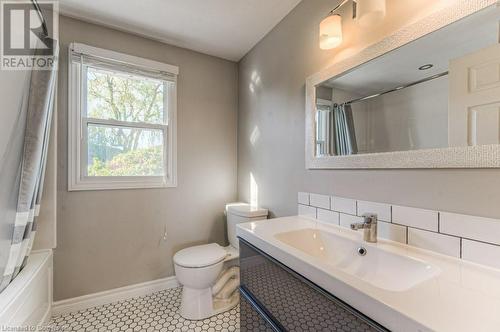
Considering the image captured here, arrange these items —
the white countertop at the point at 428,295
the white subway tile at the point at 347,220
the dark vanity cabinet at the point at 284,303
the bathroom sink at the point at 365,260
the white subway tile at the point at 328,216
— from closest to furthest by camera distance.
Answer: the white countertop at the point at 428,295 < the dark vanity cabinet at the point at 284,303 < the bathroom sink at the point at 365,260 < the white subway tile at the point at 347,220 < the white subway tile at the point at 328,216

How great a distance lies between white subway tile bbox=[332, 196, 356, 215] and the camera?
4.01ft

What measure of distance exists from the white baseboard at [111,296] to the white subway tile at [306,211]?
4.60 feet

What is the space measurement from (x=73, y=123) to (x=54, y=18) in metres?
0.69

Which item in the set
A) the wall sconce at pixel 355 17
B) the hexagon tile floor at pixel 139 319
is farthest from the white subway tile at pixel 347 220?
the hexagon tile floor at pixel 139 319

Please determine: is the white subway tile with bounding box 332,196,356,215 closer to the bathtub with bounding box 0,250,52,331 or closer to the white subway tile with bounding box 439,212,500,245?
the white subway tile with bounding box 439,212,500,245

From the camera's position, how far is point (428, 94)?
36.8 inches

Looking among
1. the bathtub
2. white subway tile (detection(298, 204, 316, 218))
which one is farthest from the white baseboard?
white subway tile (detection(298, 204, 316, 218))

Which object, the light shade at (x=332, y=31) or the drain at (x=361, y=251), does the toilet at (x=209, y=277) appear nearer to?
the drain at (x=361, y=251)

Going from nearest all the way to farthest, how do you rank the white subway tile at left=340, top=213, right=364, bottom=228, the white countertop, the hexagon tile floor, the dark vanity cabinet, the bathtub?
the white countertop < the dark vanity cabinet < the bathtub < the white subway tile at left=340, top=213, right=364, bottom=228 < the hexagon tile floor

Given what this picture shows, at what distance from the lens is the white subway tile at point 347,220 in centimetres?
121

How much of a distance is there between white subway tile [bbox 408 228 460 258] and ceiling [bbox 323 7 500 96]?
0.64 metres

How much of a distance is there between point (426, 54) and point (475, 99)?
27 centimetres

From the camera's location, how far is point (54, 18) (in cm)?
152

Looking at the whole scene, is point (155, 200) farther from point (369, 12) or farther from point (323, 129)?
point (369, 12)
